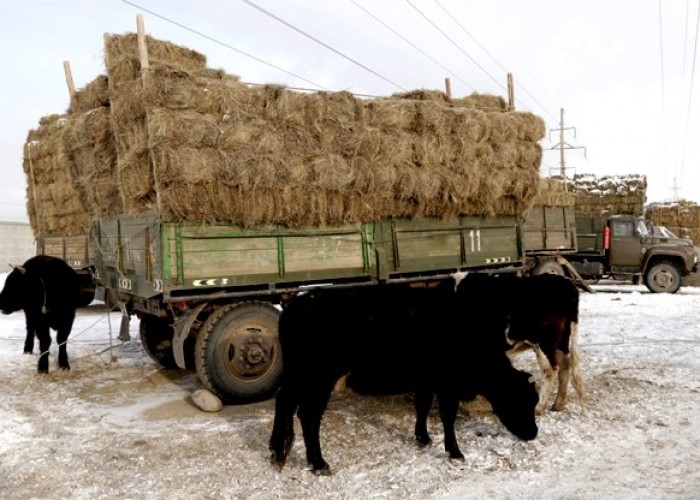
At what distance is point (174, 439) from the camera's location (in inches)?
204

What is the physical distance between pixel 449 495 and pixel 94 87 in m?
6.98

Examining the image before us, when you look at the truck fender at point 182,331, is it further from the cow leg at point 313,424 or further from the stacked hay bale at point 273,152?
the cow leg at point 313,424

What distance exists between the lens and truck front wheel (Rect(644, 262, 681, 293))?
1602 centimetres

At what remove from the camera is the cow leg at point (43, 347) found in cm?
776

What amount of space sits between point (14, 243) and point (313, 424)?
23403mm

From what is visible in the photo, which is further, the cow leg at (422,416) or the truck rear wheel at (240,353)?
the truck rear wheel at (240,353)

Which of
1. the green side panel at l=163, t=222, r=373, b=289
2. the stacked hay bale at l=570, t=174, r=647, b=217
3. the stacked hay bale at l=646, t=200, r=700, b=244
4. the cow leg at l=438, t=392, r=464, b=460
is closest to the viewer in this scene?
the cow leg at l=438, t=392, r=464, b=460

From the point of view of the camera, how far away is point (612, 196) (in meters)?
21.0

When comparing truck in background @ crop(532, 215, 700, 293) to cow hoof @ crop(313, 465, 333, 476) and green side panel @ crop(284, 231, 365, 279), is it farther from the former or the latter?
cow hoof @ crop(313, 465, 333, 476)

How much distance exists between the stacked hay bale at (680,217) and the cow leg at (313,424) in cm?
2601

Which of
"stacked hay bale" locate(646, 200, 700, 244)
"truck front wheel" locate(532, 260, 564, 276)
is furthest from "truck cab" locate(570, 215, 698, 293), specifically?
"stacked hay bale" locate(646, 200, 700, 244)

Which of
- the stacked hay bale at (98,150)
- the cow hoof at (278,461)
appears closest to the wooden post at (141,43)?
the stacked hay bale at (98,150)

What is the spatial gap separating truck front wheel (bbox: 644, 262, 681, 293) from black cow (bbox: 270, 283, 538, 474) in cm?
1305

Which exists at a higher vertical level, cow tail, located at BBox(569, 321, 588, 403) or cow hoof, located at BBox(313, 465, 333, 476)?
cow tail, located at BBox(569, 321, 588, 403)
